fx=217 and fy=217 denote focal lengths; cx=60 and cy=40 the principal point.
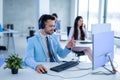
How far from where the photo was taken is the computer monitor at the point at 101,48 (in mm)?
2047

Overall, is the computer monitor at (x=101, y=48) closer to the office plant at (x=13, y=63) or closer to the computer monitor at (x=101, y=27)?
the office plant at (x=13, y=63)

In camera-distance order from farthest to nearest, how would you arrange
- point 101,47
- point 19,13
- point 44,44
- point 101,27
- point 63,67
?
point 19,13, point 101,27, point 44,44, point 63,67, point 101,47

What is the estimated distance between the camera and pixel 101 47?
214cm

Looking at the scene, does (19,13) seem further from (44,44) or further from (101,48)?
(101,48)

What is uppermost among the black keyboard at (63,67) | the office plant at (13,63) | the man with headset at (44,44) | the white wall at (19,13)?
the white wall at (19,13)

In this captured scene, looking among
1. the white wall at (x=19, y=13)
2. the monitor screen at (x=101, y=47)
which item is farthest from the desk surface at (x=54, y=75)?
the white wall at (x=19, y=13)

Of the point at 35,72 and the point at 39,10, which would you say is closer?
the point at 35,72

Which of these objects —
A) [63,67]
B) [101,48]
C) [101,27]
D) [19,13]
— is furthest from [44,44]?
[19,13]

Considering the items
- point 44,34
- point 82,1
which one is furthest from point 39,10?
point 82,1

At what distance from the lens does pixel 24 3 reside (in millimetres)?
11672

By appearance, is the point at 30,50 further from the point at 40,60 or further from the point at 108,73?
the point at 108,73

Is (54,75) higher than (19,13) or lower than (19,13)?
lower

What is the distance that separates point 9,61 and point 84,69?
846 mm

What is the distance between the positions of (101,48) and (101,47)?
11mm
